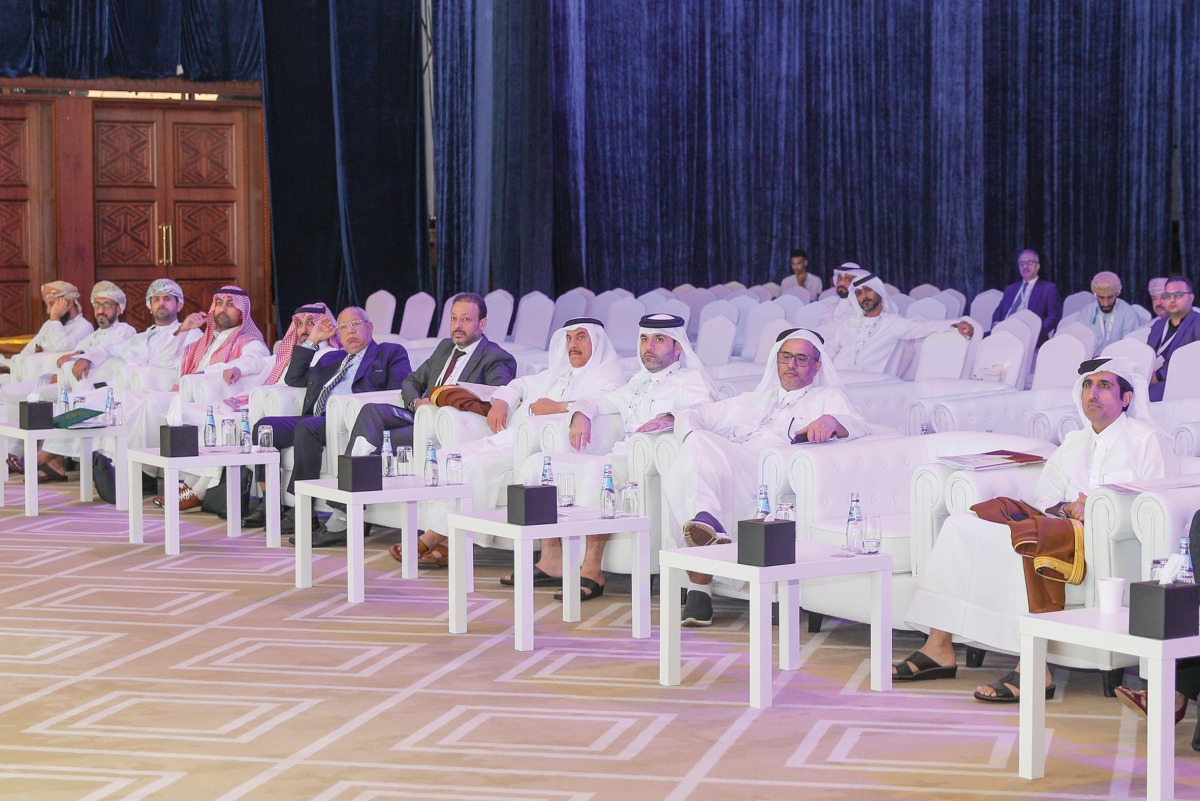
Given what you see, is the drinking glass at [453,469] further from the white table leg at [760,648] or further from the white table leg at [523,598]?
the white table leg at [760,648]

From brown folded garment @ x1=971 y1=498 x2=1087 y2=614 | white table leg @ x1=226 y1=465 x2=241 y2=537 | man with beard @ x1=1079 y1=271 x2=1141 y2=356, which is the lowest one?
white table leg @ x1=226 y1=465 x2=241 y2=537

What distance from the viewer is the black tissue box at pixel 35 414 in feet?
24.9

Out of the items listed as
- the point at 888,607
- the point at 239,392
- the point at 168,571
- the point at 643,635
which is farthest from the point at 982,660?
the point at 239,392

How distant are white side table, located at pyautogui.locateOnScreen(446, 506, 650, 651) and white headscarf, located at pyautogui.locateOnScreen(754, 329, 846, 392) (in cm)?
92

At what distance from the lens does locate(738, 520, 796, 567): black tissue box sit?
428 centimetres

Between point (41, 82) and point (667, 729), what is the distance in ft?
31.7

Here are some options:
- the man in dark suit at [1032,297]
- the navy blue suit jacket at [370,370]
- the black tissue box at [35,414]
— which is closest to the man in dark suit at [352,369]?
the navy blue suit jacket at [370,370]

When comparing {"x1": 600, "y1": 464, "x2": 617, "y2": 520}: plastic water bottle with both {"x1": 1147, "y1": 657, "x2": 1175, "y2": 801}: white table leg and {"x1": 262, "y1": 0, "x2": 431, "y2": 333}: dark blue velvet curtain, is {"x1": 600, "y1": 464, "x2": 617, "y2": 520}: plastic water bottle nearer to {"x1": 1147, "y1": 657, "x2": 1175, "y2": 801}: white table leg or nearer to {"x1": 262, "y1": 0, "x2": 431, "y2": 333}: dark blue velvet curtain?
{"x1": 1147, "y1": 657, "x2": 1175, "y2": 801}: white table leg

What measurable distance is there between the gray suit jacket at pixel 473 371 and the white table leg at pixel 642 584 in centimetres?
192

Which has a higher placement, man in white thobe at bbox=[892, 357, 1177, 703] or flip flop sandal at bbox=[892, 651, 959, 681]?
man in white thobe at bbox=[892, 357, 1177, 703]

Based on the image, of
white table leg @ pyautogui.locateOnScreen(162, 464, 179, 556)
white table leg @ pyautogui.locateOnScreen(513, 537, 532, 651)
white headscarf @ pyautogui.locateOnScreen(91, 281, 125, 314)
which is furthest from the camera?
white headscarf @ pyautogui.locateOnScreen(91, 281, 125, 314)

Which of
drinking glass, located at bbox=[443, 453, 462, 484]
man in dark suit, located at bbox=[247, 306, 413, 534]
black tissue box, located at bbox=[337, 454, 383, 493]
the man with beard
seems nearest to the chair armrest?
man in dark suit, located at bbox=[247, 306, 413, 534]

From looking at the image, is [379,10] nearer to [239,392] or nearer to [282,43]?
[282,43]

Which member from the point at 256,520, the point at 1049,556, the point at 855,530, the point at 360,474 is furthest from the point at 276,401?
the point at 1049,556
